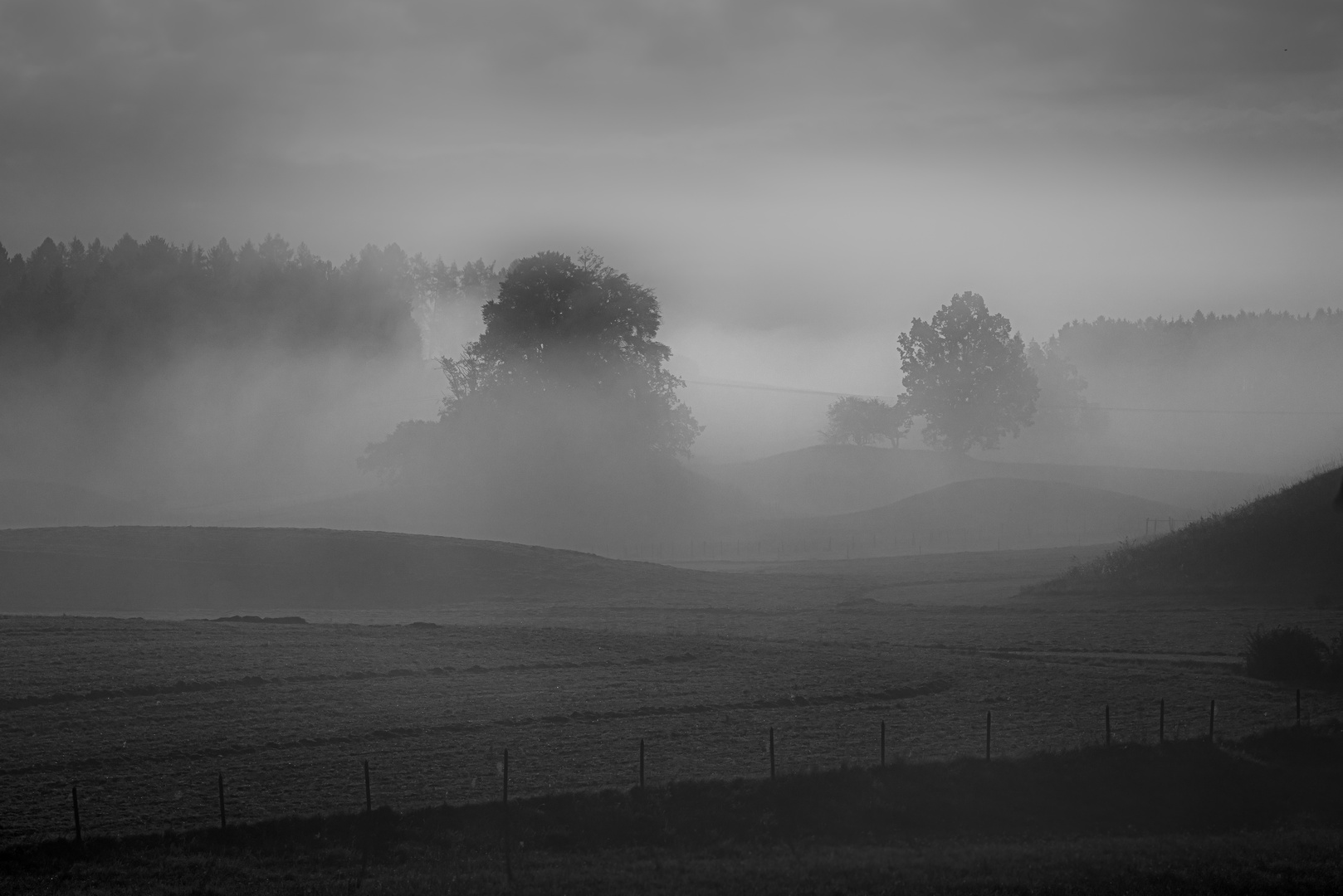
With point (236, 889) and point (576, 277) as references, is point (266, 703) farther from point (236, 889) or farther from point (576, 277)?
point (576, 277)

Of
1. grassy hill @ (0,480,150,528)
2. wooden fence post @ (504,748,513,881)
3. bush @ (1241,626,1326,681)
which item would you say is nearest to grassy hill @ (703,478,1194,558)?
grassy hill @ (0,480,150,528)

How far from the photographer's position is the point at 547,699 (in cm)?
3197

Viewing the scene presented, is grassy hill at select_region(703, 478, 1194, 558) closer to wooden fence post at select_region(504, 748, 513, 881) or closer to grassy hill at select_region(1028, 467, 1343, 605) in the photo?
grassy hill at select_region(1028, 467, 1343, 605)

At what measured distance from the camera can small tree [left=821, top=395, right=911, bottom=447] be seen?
155 metres

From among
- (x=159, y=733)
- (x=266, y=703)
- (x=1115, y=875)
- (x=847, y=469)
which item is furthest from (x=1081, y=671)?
(x=847, y=469)

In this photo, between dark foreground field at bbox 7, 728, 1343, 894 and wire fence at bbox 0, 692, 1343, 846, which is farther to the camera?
wire fence at bbox 0, 692, 1343, 846

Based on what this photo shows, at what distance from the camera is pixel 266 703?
101 ft

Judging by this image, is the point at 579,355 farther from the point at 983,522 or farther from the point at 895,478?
the point at 895,478

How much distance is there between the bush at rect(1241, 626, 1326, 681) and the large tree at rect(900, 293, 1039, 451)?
93.5 meters

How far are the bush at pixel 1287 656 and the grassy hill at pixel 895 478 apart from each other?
88034 millimetres

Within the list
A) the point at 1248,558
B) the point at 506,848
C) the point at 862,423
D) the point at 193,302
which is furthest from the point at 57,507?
the point at 506,848

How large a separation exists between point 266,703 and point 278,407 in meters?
121

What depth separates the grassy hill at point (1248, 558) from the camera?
51812 millimetres

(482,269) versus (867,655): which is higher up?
(482,269)
